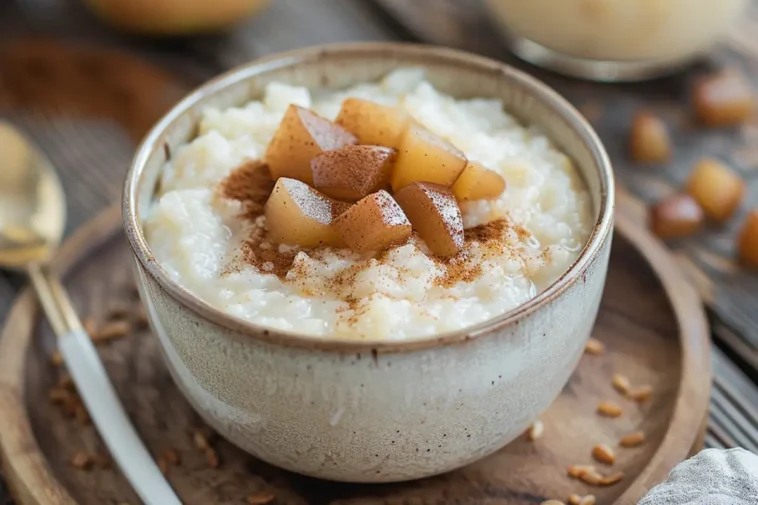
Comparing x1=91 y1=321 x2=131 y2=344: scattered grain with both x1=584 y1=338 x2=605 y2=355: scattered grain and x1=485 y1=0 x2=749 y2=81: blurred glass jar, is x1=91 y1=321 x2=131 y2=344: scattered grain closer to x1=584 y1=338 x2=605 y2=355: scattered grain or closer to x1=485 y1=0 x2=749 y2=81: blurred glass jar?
x1=584 y1=338 x2=605 y2=355: scattered grain

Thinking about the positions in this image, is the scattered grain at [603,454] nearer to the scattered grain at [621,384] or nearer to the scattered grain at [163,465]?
the scattered grain at [621,384]

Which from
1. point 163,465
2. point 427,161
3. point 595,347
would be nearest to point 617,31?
point 595,347

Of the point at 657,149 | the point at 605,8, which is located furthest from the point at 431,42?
the point at 657,149

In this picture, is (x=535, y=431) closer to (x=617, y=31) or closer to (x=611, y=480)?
(x=611, y=480)

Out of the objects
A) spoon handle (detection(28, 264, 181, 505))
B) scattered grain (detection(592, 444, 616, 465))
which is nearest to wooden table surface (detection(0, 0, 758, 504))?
spoon handle (detection(28, 264, 181, 505))

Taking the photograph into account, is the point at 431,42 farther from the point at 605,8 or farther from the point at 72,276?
the point at 72,276
